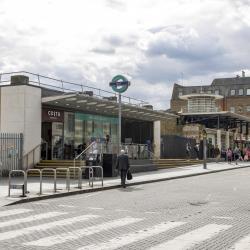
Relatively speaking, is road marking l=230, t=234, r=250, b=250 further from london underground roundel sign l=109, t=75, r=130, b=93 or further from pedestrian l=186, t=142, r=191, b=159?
pedestrian l=186, t=142, r=191, b=159

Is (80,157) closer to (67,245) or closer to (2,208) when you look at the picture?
(2,208)

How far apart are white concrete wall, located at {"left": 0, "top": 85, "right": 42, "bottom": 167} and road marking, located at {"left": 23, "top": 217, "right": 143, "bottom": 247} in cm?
1791

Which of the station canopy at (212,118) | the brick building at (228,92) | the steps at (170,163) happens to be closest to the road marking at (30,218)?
the steps at (170,163)

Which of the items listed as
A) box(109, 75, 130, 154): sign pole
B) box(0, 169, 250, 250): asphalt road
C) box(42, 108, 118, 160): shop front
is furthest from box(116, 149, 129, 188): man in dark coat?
box(42, 108, 118, 160): shop front

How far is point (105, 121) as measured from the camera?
40.7 meters

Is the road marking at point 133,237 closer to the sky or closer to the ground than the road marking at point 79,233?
closer to the ground

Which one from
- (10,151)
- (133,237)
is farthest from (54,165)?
(133,237)

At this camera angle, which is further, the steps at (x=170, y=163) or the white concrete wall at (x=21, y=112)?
the steps at (x=170, y=163)

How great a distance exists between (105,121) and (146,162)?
256 inches

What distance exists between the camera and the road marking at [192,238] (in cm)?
929

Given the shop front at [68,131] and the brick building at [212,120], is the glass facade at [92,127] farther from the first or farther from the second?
the brick building at [212,120]

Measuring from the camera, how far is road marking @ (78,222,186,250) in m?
9.27

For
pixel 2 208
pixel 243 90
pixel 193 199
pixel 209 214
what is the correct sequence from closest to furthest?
pixel 209 214 → pixel 2 208 → pixel 193 199 → pixel 243 90

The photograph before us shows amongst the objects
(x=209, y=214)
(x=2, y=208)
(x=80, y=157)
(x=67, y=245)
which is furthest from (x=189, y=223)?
(x=80, y=157)
